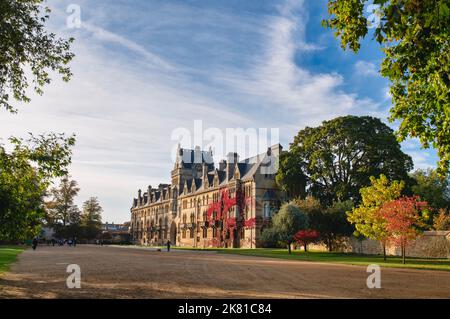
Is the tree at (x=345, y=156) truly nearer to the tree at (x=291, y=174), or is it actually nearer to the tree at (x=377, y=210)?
the tree at (x=291, y=174)

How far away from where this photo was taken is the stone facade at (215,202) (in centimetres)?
6944

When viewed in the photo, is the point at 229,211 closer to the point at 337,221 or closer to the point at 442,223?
the point at 337,221

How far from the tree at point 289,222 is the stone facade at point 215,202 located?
55.0ft

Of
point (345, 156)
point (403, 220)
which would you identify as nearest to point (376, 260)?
point (403, 220)

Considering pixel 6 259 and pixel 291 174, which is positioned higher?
pixel 291 174

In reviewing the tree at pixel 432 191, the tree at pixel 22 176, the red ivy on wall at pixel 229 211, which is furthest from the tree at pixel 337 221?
the tree at pixel 22 176

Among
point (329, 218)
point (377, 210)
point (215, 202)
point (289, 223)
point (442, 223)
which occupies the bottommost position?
point (442, 223)

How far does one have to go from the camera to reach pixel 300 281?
1898 cm

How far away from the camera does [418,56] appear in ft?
50.9

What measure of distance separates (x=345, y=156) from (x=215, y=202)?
30619mm

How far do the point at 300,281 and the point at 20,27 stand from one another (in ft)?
50.9

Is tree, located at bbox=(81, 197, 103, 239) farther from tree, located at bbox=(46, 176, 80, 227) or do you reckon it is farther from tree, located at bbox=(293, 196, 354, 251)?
tree, located at bbox=(293, 196, 354, 251)
